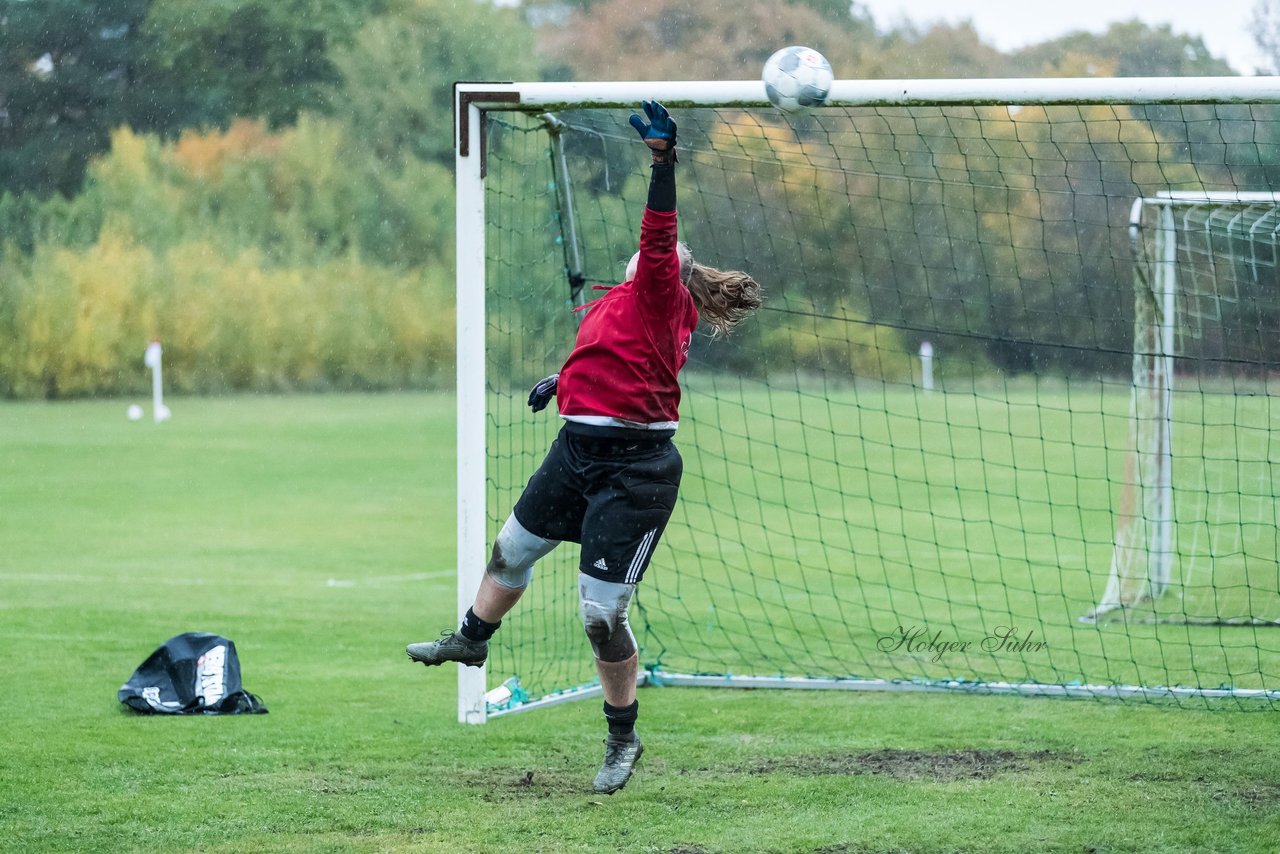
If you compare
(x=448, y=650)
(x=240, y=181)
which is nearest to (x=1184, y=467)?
(x=448, y=650)

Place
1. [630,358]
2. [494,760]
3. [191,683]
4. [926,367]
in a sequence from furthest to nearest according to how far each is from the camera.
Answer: [926,367] < [191,683] < [494,760] < [630,358]

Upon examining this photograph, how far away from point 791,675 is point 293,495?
10937 millimetres

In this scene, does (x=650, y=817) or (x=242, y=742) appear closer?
(x=650, y=817)

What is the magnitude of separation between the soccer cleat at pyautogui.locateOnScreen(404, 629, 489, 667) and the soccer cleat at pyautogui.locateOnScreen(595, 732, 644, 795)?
59 cm

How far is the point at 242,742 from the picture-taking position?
5.97m

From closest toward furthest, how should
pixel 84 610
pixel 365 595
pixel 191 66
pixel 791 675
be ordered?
pixel 791 675 < pixel 84 610 < pixel 365 595 < pixel 191 66

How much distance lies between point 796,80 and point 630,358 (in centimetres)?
121

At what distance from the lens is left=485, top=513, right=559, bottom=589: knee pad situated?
5.11 metres

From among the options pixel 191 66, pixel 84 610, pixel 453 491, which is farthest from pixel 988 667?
pixel 191 66

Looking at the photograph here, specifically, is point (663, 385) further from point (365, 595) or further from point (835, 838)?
point (365, 595)

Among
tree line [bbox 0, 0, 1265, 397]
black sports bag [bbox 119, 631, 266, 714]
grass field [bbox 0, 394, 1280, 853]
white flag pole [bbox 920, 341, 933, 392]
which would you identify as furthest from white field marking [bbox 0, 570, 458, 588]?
tree line [bbox 0, 0, 1265, 397]

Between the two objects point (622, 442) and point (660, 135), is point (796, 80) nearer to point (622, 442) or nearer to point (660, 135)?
point (660, 135)

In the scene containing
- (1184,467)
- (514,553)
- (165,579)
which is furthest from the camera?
(1184,467)

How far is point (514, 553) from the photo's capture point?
5.13 metres
